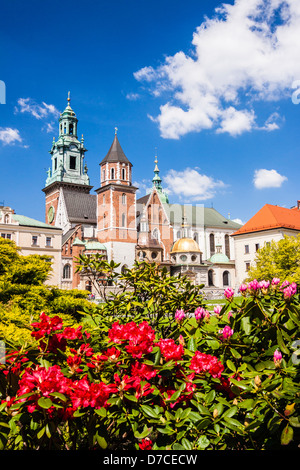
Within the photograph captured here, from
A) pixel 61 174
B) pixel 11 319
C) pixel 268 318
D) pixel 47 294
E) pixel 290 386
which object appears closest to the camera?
pixel 290 386

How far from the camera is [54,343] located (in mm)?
3061

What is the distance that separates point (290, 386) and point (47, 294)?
26.6 ft

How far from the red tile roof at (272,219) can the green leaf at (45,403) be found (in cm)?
4726

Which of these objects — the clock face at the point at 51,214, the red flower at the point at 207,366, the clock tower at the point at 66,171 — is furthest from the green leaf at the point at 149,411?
the clock face at the point at 51,214

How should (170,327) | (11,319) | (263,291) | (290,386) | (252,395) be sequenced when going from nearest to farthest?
(290,386)
(252,395)
(263,291)
(170,327)
(11,319)

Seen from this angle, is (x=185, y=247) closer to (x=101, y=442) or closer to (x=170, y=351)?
(x=170, y=351)

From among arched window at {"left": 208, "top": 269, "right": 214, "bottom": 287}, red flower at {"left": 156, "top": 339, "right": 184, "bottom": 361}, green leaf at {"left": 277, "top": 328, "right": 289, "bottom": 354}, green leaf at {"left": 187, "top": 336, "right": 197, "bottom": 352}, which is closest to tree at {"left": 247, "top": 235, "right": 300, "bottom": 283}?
arched window at {"left": 208, "top": 269, "right": 214, "bottom": 287}

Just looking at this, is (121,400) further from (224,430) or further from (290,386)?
(290,386)

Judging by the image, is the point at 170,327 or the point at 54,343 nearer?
the point at 54,343

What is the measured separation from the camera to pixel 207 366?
2.83 metres

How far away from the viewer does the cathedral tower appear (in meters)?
49.7

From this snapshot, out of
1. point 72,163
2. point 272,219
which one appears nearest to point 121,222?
point 272,219

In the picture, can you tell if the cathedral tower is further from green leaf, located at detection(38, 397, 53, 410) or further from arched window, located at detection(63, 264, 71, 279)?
green leaf, located at detection(38, 397, 53, 410)

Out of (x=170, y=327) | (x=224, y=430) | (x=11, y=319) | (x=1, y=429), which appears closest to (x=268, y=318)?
(x=224, y=430)
